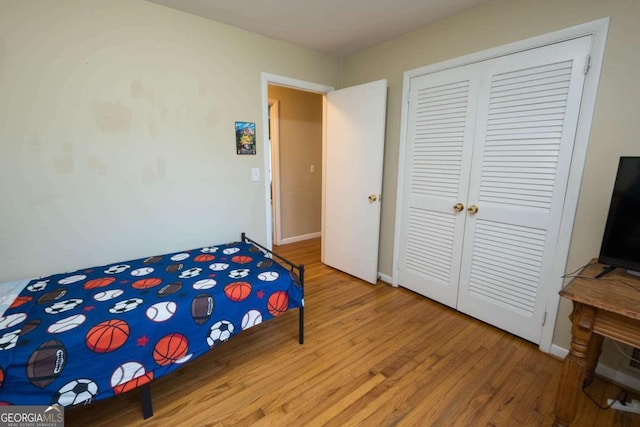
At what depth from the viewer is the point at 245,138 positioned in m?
2.64

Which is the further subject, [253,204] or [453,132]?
[253,204]

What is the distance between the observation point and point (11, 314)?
1418 mm

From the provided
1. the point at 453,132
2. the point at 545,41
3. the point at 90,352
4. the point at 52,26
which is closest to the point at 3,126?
the point at 52,26

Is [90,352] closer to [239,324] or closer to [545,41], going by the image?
[239,324]

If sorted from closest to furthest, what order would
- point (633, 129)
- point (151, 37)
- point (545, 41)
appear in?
point (633, 129), point (545, 41), point (151, 37)

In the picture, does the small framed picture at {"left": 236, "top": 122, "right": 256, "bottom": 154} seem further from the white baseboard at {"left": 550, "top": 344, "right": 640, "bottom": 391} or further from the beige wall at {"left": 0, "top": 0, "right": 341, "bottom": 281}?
the white baseboard at {"left": 550, "top": 344, "right": 640, "bottom": 391}

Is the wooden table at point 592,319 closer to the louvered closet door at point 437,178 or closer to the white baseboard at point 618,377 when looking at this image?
the white baseboard at point 618,377

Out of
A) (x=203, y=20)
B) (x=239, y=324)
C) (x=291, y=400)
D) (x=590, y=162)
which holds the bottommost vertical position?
(x=291, y=400)

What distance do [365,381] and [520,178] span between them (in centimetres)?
176

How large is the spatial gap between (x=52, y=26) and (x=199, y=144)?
1089mm

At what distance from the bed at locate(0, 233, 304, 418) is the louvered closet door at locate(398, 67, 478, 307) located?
1.33m

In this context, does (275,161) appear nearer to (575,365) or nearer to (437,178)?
(437,178)

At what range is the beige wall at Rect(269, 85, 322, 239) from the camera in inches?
163

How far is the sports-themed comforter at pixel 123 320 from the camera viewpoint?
1.22m
